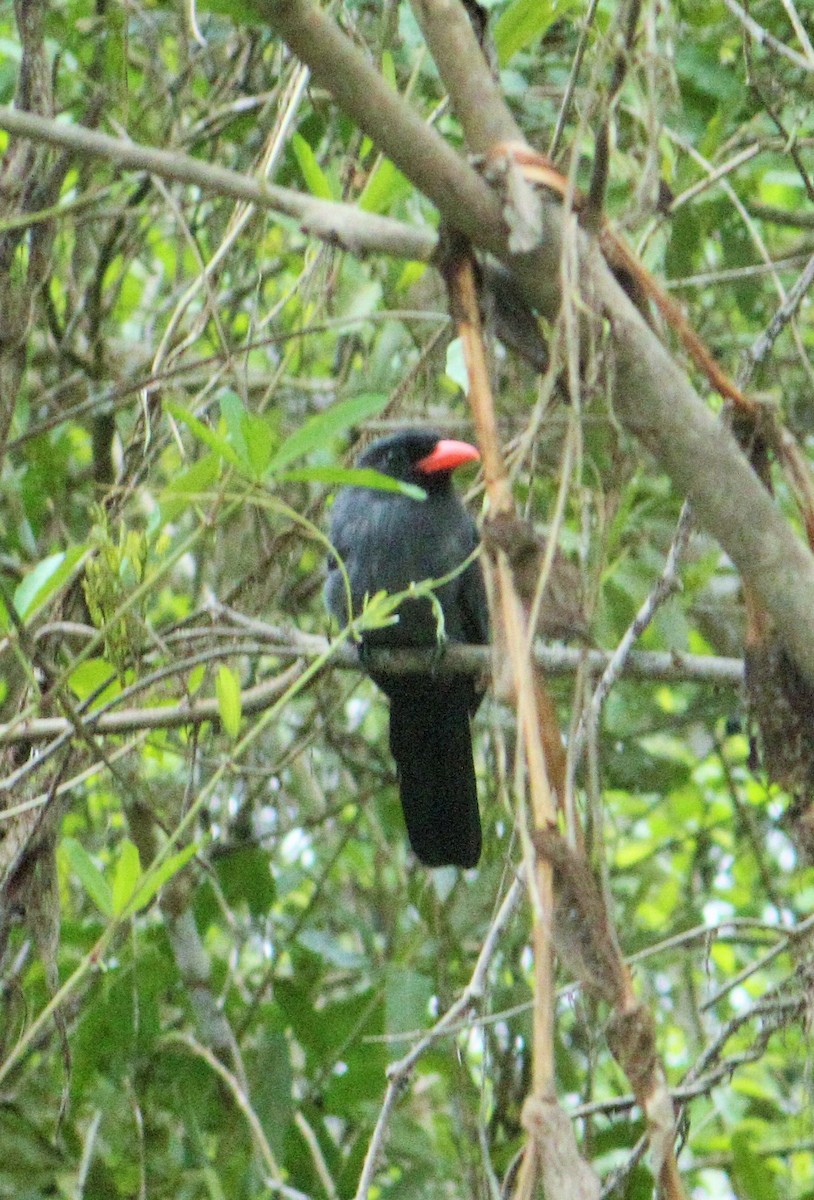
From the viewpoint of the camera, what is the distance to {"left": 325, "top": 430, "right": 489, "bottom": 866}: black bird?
384 centimetres

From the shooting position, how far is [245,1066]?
3869 mm

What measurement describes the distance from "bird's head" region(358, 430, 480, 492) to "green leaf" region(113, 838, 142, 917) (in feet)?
6.19

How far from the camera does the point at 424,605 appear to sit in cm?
372

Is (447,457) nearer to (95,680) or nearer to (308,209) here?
(95,680)

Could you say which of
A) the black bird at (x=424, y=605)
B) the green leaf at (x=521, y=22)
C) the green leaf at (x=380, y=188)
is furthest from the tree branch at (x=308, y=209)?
the black bird at (x=424, y=605)

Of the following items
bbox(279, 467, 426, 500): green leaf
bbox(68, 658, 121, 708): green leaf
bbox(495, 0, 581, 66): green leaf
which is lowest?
bbox(68, 658, 121, 708): green leaf

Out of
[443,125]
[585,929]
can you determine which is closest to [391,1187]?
[585,929]

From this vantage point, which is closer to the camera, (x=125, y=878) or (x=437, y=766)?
(x=125, y=878)

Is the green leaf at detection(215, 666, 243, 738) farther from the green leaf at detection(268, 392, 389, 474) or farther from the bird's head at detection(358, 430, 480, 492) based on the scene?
the bird's head at detection(358, 430, 480, 492)

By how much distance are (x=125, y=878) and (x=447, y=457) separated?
1955mm

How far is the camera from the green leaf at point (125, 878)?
2.16 metres

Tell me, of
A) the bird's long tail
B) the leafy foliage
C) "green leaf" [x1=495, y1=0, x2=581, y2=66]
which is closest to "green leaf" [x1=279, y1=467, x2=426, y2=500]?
the leafy foliage

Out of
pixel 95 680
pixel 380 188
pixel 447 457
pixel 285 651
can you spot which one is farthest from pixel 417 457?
pixel 380 188

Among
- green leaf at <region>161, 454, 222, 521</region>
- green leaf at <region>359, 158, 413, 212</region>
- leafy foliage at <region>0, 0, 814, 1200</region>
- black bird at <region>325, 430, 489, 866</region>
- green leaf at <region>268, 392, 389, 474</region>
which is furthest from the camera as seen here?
black bird at <region>325, 430, 489, 866</region>
